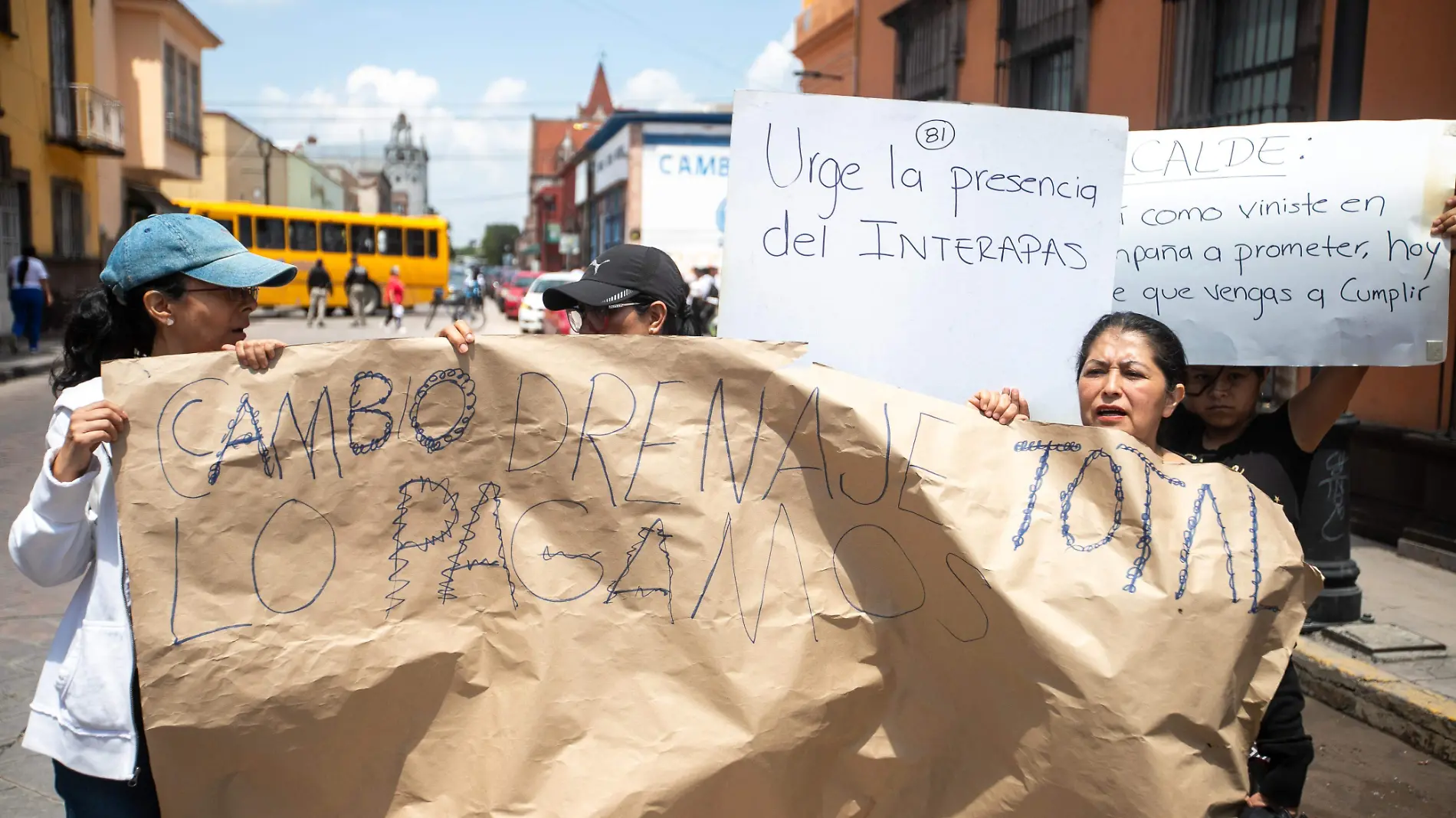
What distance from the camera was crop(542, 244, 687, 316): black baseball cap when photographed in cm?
284

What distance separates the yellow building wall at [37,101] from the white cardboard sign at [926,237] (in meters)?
21.2

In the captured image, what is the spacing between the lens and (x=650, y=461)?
233 centimetres

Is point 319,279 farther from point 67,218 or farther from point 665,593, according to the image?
point 665,593

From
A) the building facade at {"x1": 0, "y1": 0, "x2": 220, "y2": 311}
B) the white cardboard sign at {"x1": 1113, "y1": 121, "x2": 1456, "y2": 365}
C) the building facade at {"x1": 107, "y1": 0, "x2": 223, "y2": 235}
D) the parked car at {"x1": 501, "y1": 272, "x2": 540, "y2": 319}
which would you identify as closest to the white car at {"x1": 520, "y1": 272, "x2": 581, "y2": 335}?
the parked car at {"x1": 501, "y1": 272, "x2": 540, "y2": 319}

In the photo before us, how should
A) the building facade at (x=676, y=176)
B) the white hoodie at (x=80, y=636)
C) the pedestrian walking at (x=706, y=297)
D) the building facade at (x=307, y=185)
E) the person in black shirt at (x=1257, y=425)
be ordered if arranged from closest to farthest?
1. the white hoodie at (x=80, y=636)
2. the person in black shirt at (x=1257, y=425)
3. the pedestrian walking at (x=706, y=297)
4. the building facade at (x=676, y=176)
5. the building facade at (x=307, y=185)

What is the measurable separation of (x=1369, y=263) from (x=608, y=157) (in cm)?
3991

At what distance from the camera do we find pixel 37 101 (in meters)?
21.1

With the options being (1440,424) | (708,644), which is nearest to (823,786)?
(708,644)

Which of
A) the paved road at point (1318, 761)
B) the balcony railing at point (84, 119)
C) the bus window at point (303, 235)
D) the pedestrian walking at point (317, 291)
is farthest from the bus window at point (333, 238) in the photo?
the paved road at point (1318, 761)

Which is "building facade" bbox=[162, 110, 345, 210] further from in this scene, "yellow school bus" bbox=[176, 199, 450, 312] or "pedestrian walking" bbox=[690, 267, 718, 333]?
"pedestrian walking" bbox=[690, 267, 718, 333]

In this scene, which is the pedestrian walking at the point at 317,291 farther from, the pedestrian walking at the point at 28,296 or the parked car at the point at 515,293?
the pedestrian walking at the point at 28,296

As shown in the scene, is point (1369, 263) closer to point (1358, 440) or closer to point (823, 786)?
point (823, 786)

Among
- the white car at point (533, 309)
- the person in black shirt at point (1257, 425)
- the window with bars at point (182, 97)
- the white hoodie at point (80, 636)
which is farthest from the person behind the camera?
the window with bars at point (182, 97)

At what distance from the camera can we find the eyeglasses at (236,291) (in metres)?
2.28
